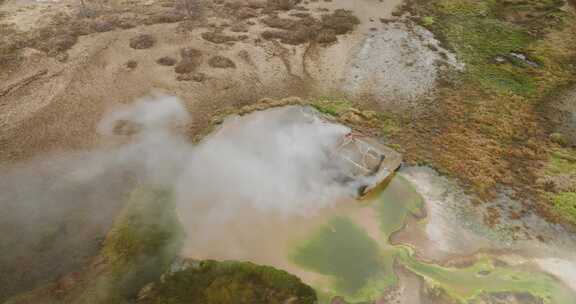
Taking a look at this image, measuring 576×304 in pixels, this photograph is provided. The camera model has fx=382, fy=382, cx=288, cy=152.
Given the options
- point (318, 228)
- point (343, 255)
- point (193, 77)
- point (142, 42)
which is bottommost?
point (343, 255)

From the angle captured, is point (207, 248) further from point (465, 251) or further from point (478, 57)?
point (478, 57)

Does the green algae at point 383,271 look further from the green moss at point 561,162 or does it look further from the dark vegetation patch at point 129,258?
the green moss at point 561,162

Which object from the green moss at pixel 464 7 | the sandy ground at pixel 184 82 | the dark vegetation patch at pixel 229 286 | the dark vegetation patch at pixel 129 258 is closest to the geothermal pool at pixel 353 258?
the dark vegetation patch at pixel 229 286

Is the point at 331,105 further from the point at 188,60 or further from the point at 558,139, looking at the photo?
the point at 558,139

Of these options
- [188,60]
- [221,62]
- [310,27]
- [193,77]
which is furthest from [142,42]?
[310,27]

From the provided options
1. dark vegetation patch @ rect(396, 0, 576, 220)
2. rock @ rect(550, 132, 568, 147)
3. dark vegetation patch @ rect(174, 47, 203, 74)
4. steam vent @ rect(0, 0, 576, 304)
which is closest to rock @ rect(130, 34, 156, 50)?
steam vent @ rect(0, 0, 576, 304)

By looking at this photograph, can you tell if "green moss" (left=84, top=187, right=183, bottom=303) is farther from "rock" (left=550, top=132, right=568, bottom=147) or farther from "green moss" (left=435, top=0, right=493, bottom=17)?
"green moss" (left=435, top=0, right=493, bottom=17)

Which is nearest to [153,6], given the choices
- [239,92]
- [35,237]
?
[239,92]
